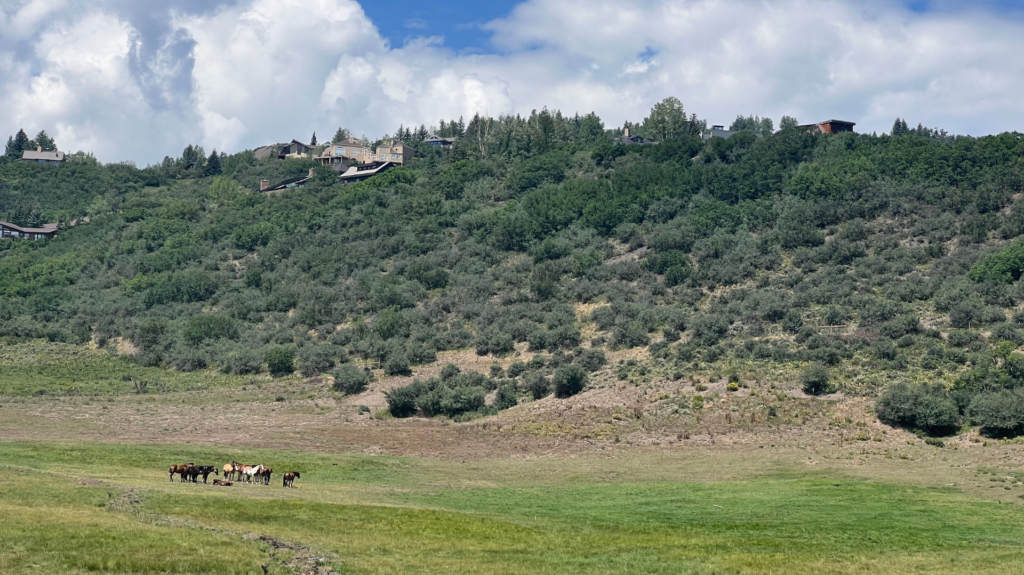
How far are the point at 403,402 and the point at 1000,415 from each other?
132ft

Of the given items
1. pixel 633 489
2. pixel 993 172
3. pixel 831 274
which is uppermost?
pixel 993 172

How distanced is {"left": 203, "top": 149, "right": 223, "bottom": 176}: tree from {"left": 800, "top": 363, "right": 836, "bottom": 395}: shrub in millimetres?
143406

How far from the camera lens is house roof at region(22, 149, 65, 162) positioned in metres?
196

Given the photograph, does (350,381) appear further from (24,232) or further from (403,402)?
(24,232)

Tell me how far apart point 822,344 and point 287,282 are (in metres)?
65.8

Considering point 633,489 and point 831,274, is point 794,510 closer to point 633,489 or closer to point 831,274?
point 633,489

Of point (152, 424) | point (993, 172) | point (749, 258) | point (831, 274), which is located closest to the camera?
point (152, 424)

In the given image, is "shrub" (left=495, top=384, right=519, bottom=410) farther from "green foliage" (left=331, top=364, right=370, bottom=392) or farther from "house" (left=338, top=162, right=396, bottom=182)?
"house" (left=338, top=162, right=396, bottom=182)

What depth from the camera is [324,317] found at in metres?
105

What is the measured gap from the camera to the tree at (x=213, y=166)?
186 metres

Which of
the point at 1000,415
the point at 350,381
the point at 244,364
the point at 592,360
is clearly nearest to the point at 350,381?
the point at 350,381

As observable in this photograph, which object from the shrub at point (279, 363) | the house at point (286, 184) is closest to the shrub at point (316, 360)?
the shrub at point (279, 363)

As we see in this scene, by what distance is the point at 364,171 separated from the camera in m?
167

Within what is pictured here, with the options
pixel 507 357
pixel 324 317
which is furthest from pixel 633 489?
pixel 324 317
